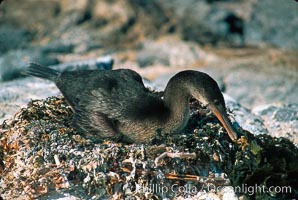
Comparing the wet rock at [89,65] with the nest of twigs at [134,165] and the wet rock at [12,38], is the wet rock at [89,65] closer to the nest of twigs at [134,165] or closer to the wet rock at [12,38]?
the wet rock at [12,38]

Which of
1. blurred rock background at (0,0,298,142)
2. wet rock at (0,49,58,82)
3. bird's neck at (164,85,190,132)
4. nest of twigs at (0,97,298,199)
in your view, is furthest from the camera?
blurred rock background at (0,0,298,142)

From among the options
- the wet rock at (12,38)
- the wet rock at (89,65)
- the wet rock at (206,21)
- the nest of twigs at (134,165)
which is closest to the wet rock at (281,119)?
the nest of twigs at (134,165)

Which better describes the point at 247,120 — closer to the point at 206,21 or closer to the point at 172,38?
the point at 172,38

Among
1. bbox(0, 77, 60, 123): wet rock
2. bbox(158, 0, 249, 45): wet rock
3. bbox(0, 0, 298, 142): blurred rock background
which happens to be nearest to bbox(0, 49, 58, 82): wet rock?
bbox(0, 0, 298, 142): blurred rock background

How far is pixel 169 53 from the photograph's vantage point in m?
15.6

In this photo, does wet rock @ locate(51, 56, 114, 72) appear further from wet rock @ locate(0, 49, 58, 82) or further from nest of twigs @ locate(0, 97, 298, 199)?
nest of twigs @ locate(0, 97, 298, 199)

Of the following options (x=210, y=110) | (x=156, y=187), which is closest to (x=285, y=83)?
(x=210, y=110)

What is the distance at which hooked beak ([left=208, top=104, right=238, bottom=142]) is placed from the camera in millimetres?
8492

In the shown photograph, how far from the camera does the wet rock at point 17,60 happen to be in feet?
41.3

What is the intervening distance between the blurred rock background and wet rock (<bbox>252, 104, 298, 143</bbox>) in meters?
1.98

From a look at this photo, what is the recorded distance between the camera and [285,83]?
14.0 meters

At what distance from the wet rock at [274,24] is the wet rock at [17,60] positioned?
4959mm

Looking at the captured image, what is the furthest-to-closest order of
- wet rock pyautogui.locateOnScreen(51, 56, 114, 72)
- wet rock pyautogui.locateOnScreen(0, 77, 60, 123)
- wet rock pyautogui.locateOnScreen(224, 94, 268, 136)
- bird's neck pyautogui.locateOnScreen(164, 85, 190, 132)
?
1. wet rock pyautogui.locateOnScreen(51, 56, 114, 72)
2. wet rock pyautogui.locateOnScreen(0, 77, 60, 123)
3. wet rock pyautogui.locateOnScreen(224, 94, 268, 136)
4. bird's neck pyautogui.locateOnScreen(164, 85, 190, 132)

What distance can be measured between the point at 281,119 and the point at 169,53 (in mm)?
5066
